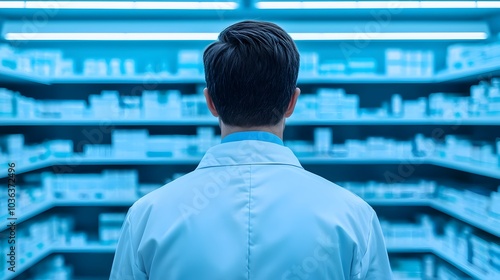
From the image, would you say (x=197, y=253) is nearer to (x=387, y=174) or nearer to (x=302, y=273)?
(x=302, y=273)

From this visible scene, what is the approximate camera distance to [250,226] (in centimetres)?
66

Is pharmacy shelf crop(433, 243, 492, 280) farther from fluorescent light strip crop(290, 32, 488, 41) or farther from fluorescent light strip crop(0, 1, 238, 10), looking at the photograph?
fluorescent light strip crop(0, 1, 238, 10)

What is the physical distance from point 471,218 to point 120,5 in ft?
11.0

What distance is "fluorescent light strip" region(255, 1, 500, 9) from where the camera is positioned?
3.36m

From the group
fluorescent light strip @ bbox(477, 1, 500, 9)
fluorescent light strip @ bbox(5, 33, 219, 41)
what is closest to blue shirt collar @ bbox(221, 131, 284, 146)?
fluorescent light strip @ bbox(5, 33, 219, 41)

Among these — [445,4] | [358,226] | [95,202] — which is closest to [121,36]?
[95,202]

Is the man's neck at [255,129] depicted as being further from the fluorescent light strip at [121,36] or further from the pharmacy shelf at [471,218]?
the fluorescent light strip at [121,36]

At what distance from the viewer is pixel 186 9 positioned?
3.43 m

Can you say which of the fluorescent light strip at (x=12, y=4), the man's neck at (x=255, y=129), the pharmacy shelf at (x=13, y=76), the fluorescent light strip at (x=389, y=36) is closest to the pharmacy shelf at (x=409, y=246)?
the fluorescent light strip at (x=389, y=36)

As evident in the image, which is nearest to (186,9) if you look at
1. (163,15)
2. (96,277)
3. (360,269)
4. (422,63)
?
(163,15)

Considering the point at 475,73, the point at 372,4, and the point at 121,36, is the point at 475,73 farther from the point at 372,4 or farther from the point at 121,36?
the point at 121,36

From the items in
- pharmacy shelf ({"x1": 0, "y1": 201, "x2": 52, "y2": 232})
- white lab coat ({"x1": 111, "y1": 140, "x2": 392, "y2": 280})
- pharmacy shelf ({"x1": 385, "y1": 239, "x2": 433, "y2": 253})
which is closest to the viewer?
white lab coat ({"x1": 111, "y1": 140, "x2": 392, "y2": 280})

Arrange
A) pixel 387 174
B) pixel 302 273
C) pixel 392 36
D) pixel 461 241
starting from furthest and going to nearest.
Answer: pixel 387 174 → pixel 392 36 → pixel 461 241 → pixel 302 273

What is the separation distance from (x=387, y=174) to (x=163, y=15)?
2727 mm
